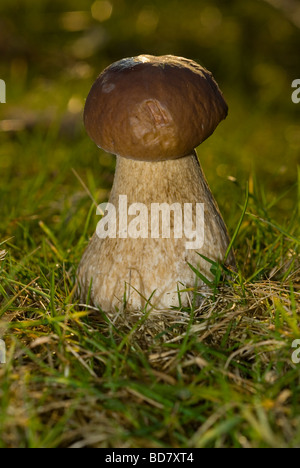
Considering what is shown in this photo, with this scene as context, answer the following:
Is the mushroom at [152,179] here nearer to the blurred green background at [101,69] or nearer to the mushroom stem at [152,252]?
the mushroom stem at [152,252]

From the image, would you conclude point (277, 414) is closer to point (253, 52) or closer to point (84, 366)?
point (84, 366)

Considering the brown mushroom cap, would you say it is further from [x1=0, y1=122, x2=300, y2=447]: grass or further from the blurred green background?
the blurred green background

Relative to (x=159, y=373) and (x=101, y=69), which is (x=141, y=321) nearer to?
(x=159, y=373)

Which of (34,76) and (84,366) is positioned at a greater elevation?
(34,76)

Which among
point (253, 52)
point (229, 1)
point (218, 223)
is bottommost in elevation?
point (218, 223)
